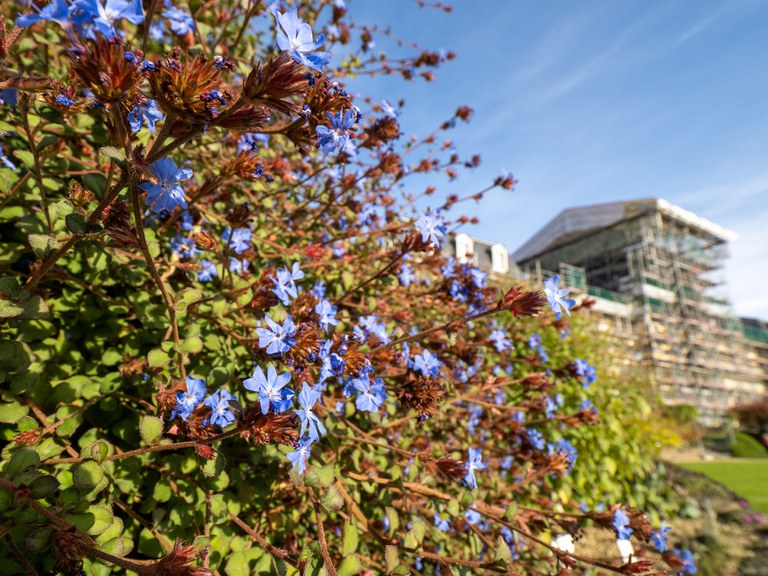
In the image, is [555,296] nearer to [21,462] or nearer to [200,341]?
[200,341]

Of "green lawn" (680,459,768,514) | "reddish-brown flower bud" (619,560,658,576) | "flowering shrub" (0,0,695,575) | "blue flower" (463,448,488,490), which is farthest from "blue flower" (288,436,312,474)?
"green lawn" (680,459,768,514)

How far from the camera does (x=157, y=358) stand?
0.92m

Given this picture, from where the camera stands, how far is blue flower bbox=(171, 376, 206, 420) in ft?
2.84

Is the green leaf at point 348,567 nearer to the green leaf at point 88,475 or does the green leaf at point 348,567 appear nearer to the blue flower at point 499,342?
the green leaf at point 88,475

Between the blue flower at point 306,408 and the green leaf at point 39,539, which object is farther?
the blue flower at point 306,408

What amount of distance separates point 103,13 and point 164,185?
0.21 meters

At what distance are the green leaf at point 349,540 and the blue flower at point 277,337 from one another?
0.42 metres

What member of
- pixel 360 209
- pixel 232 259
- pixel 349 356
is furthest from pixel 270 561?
pixel 360 209

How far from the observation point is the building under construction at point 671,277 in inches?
1208

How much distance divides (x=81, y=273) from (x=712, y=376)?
1630 inches

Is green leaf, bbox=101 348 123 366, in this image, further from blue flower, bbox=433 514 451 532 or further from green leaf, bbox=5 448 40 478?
blue flower, bbox=433 514 451 532

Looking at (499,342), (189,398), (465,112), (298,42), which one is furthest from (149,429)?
(465,112)

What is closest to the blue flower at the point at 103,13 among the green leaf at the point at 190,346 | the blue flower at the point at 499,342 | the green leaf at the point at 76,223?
the green leaf at the point at 76,223

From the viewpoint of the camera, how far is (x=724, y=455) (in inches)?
711
